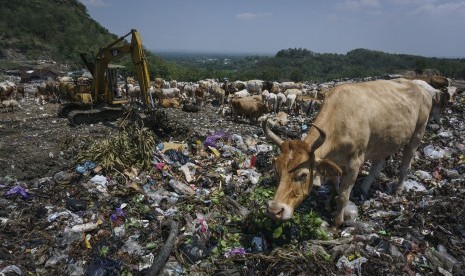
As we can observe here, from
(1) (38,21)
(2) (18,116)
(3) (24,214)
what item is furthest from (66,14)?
(3) (24,214)

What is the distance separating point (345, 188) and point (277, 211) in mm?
1714

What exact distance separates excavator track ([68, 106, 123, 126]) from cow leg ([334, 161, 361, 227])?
8423 millimetres

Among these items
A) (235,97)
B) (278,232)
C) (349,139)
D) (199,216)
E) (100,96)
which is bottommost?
(199,216)

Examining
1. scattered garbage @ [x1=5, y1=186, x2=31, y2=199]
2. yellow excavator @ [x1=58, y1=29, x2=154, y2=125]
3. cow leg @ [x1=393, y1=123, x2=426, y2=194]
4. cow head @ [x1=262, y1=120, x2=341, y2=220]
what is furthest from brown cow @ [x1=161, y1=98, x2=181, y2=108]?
cow head @ [x1=262, y1=120, x2=341, y2=220]

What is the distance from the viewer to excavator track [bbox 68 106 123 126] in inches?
426

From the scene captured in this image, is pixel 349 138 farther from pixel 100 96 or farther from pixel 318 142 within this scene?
pixel 100 96

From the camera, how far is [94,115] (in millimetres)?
11211

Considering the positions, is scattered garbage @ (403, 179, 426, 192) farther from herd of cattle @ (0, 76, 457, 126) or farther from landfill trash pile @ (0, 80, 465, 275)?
herd of cattle @ (0, 76, 457, 126)

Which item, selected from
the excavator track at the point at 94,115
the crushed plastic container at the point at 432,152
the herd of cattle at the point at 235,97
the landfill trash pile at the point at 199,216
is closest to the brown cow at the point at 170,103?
the herd of cattle at the point at 235,97

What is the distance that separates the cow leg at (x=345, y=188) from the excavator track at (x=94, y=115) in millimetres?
8423

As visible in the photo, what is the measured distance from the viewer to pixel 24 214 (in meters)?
5.41

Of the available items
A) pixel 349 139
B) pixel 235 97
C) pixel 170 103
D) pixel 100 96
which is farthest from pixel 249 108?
pixel 349 139

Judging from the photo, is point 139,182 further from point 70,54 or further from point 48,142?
point 70,54

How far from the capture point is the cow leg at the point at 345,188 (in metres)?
5.12
